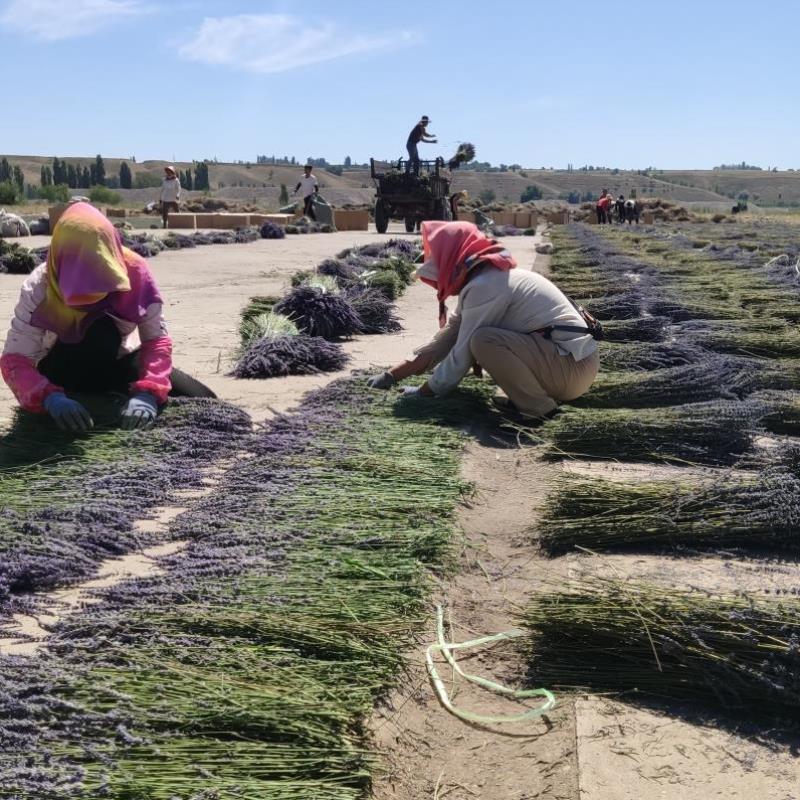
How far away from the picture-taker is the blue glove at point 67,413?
13.4ft

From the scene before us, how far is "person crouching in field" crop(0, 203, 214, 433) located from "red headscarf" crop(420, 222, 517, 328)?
4.49ft

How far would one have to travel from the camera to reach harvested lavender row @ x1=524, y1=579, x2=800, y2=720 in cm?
225

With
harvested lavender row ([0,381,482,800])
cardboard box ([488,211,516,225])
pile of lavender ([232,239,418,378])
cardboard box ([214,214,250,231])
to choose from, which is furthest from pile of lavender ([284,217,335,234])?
harvested lavender row ([0,381,482,800])

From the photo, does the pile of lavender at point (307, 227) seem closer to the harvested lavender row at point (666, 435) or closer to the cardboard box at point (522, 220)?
the cardboard box at point (522, 220)

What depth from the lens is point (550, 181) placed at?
13525cm

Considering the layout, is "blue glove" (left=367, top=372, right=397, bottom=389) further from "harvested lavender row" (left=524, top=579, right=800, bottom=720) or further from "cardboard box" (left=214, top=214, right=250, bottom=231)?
"cardboard box" (left=214, top=214, right=250, bottom=231)

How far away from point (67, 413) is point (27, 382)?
29 cm

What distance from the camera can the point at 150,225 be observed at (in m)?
24.0

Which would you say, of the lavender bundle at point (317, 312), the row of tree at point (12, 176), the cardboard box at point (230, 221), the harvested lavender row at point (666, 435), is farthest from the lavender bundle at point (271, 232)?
the row of tree at point (12, 176)

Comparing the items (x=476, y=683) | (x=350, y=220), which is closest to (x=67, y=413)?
(x=476, y=683)

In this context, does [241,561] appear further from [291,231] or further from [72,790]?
[291,231]

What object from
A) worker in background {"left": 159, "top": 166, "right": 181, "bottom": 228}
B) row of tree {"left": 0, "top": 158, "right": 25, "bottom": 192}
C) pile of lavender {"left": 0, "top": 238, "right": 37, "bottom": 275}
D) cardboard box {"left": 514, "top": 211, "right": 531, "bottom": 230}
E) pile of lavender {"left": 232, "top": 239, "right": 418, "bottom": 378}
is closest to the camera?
pile of lavender {"left": 232, "top": 239, "right": 418, "bottom": 378}

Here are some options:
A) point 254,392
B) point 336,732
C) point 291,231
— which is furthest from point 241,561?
point 291,231

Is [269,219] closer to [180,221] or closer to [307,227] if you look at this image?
[307,227]
